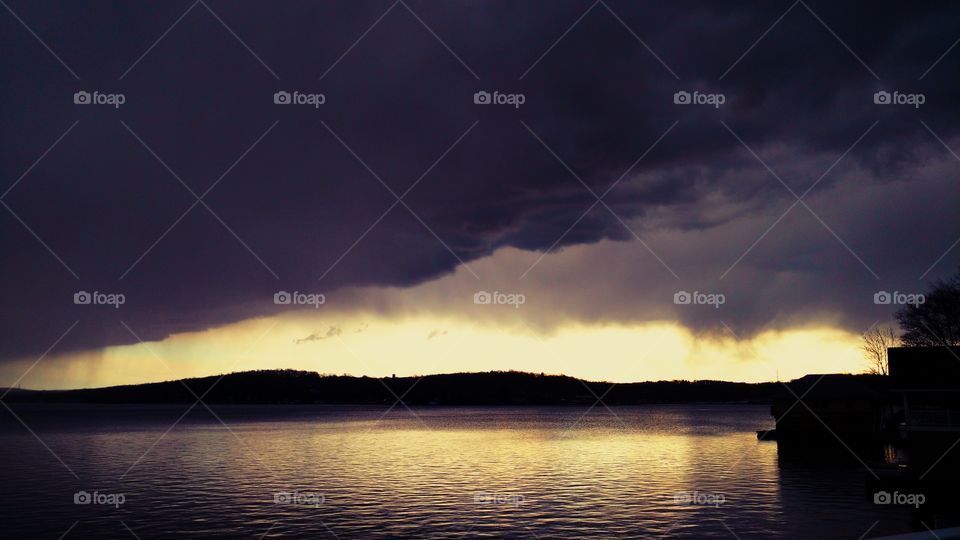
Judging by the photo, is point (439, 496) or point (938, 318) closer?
point (439, 496)

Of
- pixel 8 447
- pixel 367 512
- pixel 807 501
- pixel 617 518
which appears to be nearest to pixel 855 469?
pixel 807 501

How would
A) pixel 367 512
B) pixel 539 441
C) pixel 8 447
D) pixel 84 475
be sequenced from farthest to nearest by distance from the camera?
pixel 539 441, pixel 8 447, pixel 84 475, pixel 367 512

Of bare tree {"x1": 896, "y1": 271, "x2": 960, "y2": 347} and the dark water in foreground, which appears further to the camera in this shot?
bare tree {"x1": 896, "y1": 271, "x2": 960, "y2": 347}

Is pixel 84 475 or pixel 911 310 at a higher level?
pixel 911 310

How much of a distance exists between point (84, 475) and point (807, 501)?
53474 mm

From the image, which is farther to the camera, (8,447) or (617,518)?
(8,447)

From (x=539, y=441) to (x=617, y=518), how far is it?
68.2 metres

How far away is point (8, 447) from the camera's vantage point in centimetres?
9238

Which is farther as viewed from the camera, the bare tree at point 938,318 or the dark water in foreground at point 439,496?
the bare tree at point 938,318

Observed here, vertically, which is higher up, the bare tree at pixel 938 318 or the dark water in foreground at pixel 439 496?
the bare tree at pixel 938 318

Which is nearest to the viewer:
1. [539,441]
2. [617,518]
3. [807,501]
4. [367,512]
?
[617,518]

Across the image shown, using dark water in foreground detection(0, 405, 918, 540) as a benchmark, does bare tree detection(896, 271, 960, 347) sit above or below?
above

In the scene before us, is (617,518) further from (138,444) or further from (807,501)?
(138,444)

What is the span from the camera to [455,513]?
36.6 meters
